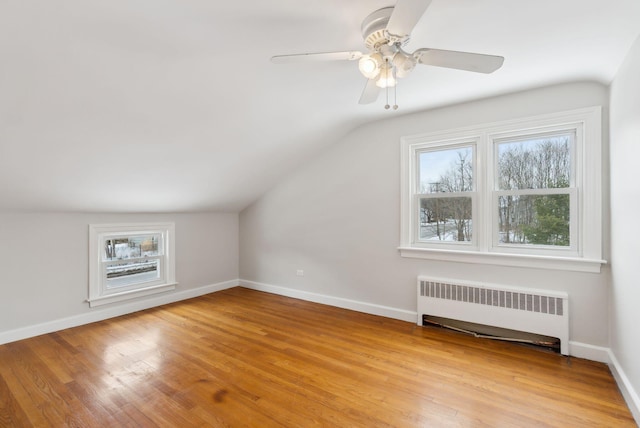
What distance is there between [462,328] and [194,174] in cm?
345

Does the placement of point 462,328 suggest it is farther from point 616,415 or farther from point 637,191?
point 637,191

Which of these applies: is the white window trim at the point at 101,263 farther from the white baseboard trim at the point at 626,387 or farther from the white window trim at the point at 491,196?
the white baseboard trim at the point at 626,387

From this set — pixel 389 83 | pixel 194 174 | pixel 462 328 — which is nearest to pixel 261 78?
pixel 389 83

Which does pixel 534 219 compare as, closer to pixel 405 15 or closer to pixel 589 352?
pixel 589 352

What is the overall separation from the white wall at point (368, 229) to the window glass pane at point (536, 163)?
31 centimetres

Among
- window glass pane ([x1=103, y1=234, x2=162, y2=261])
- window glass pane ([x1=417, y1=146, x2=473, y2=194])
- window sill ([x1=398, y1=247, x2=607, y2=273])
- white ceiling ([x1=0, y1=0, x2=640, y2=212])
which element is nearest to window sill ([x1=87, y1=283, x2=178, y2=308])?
window glass pane ([x1=103, y1=234, x2=162, y2=261])

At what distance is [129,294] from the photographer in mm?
4004

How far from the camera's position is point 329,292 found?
432 cm

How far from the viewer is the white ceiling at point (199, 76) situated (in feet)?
5.55

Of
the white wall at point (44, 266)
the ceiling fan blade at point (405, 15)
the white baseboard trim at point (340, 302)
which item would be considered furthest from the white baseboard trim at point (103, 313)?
the ceiling fan blade at point (405, 15)

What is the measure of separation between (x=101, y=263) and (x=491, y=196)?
4565 mm

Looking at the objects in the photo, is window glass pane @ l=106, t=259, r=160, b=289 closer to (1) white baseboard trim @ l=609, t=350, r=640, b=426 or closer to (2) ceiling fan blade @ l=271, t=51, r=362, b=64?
(2) ceiling fan blade @ l=271, t=51, r=362, b=64

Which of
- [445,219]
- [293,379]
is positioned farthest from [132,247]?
[445,219]

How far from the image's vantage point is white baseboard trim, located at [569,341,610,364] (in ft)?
8.71
